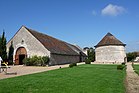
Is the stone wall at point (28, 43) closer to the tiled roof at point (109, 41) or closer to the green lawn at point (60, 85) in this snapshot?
the green lawn at point (60, 85)

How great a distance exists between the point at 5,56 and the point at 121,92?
3001cm

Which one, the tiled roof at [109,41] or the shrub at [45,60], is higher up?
the tiled roof at [109,41]

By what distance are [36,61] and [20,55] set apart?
16.6 ft

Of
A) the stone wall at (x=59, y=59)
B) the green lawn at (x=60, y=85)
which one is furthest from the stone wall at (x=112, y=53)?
the green lawn at (x=60, y=85)

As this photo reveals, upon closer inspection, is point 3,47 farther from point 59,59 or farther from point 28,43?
point 59,59

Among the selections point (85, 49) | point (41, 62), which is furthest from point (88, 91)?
point (85, 49)

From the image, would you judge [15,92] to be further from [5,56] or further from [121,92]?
[5,56]

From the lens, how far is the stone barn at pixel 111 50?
171ft

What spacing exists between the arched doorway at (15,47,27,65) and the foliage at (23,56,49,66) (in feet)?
8.99

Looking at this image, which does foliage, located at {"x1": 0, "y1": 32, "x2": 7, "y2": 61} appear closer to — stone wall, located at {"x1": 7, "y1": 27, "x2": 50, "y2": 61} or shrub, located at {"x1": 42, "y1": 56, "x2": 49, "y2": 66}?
stone wall, located at {"x1": 7, "y1": 27, "x2": 50, "y2": 61}

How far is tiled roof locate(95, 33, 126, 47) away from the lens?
172ft

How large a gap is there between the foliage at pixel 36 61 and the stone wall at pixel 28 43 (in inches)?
41.2

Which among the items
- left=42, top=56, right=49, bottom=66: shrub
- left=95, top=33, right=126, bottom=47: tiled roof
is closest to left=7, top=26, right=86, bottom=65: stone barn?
left=42, top=56, right=49, bottom=66: shrub

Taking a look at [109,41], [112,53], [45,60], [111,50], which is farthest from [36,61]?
[109,41]
